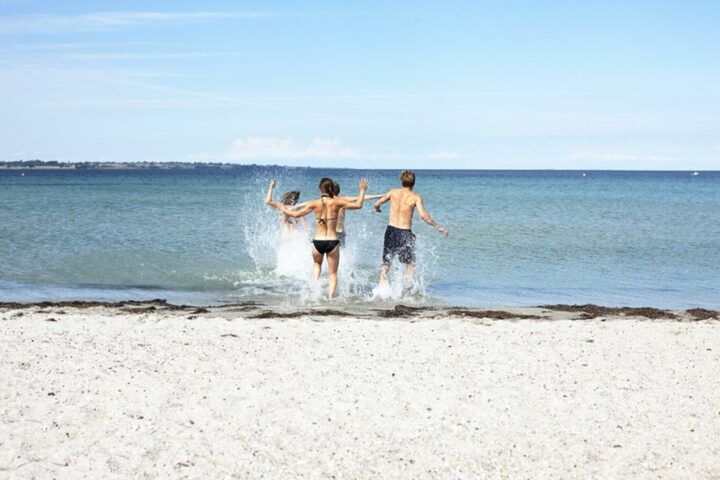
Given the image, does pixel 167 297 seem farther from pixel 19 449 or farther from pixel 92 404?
pixel 19 449

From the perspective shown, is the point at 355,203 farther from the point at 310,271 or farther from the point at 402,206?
the point at 310,271

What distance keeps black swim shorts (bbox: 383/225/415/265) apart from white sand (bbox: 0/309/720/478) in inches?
118

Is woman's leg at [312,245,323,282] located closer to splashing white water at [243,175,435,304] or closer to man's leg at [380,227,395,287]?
splashing white water at [243,175,435,304]

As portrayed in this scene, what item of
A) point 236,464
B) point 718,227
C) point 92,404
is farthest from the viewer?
point 718,227

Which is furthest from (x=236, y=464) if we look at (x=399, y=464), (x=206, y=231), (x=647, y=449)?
(x=206, y=231)

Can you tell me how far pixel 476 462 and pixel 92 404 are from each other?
2845 millimetres

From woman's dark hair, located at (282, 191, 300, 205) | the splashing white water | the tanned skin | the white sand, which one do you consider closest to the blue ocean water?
the splashing white water

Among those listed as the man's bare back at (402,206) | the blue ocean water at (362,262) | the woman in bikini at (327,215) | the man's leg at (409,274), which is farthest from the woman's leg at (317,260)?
the man's leg at (409,274)

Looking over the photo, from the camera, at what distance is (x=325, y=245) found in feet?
37.6

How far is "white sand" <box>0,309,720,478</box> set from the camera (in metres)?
4.94

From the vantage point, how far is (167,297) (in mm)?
12453

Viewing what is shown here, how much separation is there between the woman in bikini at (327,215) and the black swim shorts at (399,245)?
0.77m

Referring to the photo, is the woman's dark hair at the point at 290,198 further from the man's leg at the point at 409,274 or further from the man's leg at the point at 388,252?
the man's leg at the point at 409,274

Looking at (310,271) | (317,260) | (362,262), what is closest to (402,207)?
(317,260)
